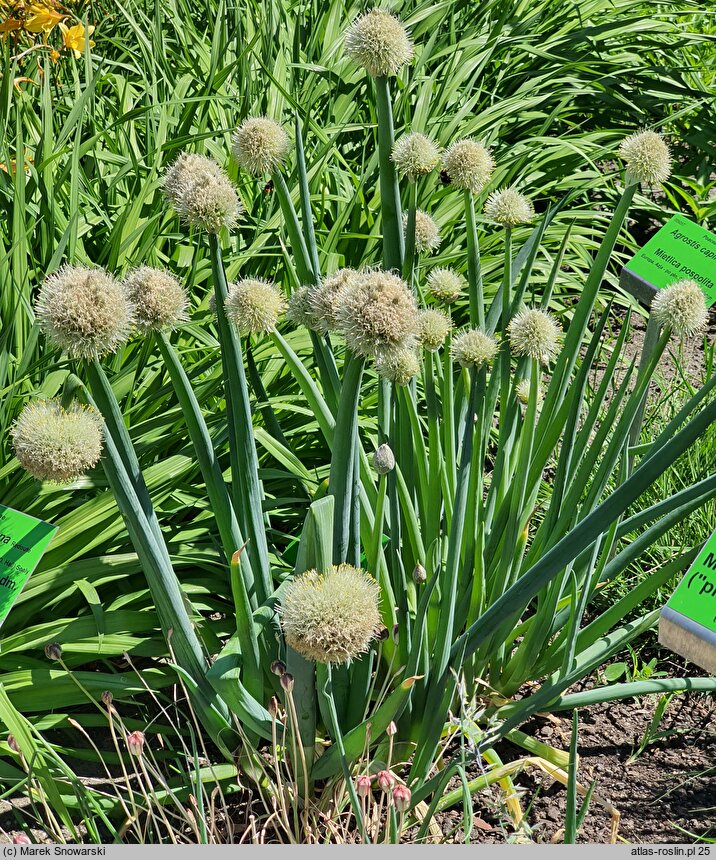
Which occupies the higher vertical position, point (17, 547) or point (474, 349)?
point (474, 349)

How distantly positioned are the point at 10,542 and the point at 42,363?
0.42 meters

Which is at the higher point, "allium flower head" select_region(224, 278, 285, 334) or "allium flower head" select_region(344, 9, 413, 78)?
"allium flower head" select_region(344, 9, 413, 78)

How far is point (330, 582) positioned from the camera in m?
0.97

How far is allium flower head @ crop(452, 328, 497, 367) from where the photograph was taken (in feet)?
4.17

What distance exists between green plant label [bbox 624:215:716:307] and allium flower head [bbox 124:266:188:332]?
93 cm

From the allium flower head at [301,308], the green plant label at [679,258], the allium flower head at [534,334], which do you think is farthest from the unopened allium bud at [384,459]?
the green plant label at [679,258]

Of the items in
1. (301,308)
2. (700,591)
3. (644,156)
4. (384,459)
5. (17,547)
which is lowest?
(17,547)

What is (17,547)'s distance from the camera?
1.33 m

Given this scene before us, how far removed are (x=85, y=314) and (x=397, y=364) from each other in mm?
367

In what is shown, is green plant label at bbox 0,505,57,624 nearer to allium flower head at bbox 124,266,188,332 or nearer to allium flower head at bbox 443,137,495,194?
allium flower head at bbox 124,266,188,332

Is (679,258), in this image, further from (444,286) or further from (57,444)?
(57,444)

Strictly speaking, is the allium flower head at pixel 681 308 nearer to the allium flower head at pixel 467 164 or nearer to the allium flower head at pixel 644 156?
the allium flower head at pixel 644 156

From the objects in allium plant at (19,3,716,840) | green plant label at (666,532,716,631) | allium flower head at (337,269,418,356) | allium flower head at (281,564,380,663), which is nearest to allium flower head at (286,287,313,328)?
allium plant at (19,3,716,840)

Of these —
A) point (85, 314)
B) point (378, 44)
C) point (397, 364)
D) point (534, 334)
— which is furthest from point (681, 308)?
point (85, 314)
